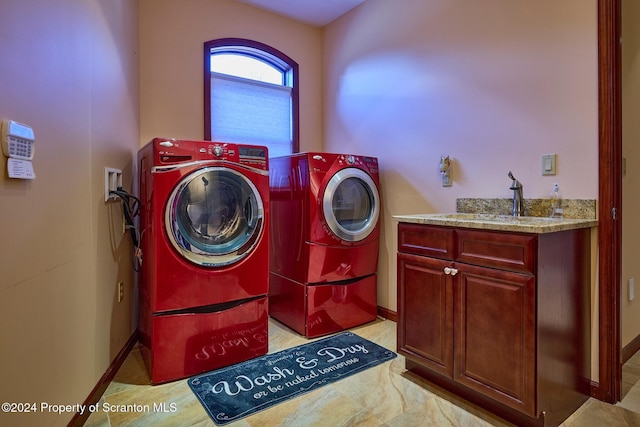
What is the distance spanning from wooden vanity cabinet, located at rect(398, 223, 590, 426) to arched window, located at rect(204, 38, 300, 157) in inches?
76.3

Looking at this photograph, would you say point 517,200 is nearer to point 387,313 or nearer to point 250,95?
point 387,313

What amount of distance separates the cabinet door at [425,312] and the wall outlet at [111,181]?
1690mm

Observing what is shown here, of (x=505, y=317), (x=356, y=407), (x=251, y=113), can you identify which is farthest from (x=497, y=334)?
(x=251, y=113)

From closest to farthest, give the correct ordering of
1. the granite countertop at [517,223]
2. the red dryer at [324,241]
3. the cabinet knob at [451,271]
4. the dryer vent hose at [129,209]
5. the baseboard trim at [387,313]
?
the granite countertop at [517,223], the cabinet knob at [451,271], the dryer vent hose at [129,209], the red dryer at [324,241], the baseboard trim at [387,313]

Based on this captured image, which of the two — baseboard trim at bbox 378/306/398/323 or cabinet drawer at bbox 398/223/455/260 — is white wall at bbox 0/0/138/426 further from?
baseboard trim at bbox 378/306/398/323

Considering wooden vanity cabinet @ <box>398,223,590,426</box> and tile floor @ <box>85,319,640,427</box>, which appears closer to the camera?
wooden vanity cabinet @ <box>398,223,590,426</box>

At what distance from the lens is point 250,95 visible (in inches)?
131

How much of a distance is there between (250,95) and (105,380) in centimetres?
Result: 252

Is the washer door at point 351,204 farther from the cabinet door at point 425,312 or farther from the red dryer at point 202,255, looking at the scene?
the cabinet door at point 425,312

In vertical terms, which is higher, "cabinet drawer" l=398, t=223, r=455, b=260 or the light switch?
the light switch

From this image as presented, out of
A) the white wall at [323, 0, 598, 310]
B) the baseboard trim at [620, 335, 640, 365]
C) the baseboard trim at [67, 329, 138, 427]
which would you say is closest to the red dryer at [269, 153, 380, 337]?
the white wall at [323, 0, 598, 310]

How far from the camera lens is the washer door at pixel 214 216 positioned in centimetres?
199

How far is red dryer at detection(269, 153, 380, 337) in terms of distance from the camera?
2.59 m

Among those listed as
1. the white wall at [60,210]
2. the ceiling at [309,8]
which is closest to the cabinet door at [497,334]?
the white wall at [60,210]
